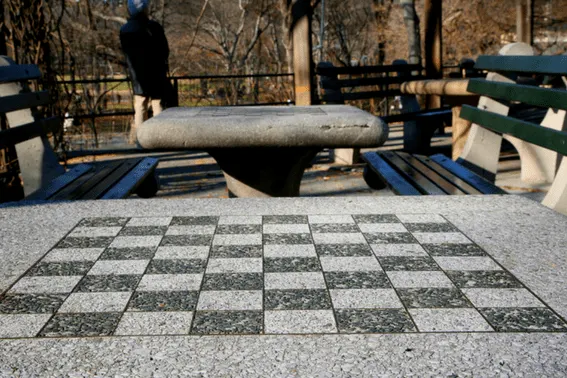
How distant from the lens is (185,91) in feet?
54.6

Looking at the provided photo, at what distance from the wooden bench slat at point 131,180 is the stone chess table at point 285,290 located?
527mm

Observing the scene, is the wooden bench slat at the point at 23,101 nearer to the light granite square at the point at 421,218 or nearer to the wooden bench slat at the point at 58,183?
the wooden bench slat at the point at 58,183

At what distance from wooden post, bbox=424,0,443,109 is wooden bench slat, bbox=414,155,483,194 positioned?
287 inches

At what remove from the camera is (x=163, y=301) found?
7.80 ft

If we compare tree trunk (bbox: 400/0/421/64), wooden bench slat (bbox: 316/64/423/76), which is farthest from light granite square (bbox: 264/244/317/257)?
tree trunk (bbox: 400/0/421/64)

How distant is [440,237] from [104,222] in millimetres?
1680

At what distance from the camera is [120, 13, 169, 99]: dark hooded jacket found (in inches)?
373

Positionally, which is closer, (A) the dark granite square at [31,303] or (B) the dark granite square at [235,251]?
(A) the dark granite square at [31,303]

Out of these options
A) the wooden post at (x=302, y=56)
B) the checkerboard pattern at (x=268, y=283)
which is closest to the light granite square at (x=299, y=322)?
the checkerboard pattern at (x=268, y=283)

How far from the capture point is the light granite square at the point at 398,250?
294cm

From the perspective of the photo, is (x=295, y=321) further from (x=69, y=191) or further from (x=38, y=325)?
(x=69, y=191)

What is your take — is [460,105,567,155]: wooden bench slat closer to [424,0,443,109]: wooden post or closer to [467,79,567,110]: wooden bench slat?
[467,79,567,110]: wooden bench slat

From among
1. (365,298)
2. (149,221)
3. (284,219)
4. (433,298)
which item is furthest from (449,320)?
(149,221)

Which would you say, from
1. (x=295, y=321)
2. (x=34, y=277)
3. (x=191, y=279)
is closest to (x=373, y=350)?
(x=295, y=321)
